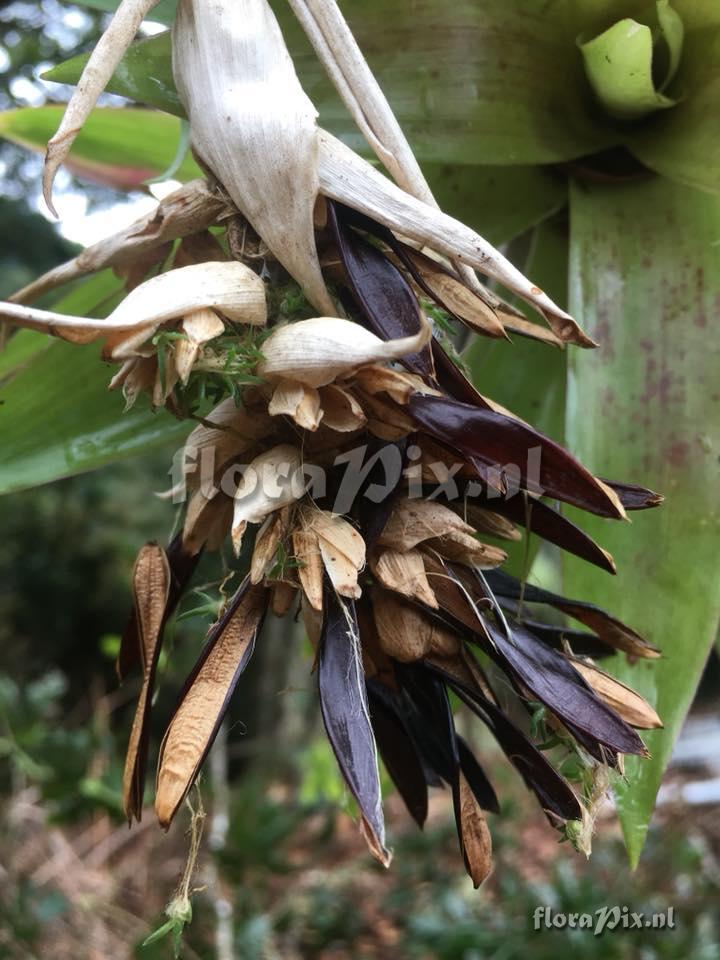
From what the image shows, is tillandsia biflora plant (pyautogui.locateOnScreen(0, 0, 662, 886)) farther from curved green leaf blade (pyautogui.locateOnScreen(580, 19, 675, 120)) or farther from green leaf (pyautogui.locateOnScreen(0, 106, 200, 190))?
green leaf (pyautogui.locateOnScreen(0, 106, 200, 190))

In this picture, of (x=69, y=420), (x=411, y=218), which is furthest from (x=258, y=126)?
(x=69, y=420)

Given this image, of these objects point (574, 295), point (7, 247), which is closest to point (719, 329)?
point (574, 295)

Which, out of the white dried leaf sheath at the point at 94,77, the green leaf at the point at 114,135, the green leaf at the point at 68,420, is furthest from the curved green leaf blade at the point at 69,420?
the green leaf at the point at 114,135

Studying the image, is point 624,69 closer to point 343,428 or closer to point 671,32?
point 671,32

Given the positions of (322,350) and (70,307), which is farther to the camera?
(70,307)

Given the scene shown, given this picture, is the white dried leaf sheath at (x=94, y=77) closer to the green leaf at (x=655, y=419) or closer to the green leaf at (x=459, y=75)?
the green leaf at (x=459, y=75)
